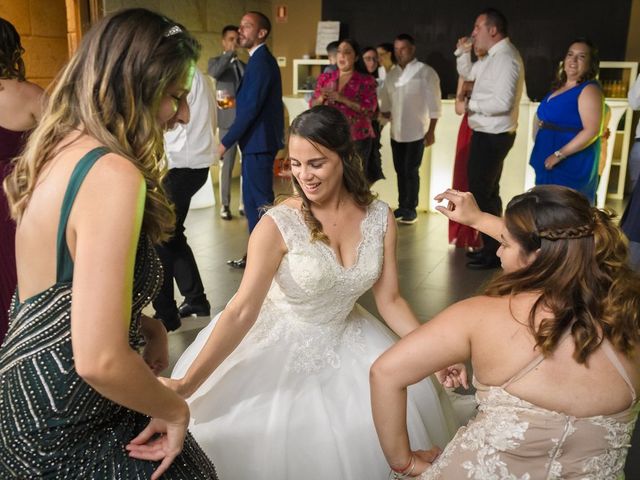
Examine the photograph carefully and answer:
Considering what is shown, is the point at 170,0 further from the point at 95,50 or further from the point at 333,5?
the point at 95,50

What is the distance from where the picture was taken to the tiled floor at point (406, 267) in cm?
385

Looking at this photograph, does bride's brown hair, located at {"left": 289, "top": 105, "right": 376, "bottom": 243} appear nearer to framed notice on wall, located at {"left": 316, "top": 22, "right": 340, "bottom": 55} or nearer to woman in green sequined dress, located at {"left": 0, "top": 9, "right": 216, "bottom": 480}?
woman in green sequined dress, located at {"left": 0, "top": 9, "right": 216, "bottom": 480}

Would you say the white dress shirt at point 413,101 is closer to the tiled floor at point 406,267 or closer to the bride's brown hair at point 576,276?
the tiled floor at point 406,267

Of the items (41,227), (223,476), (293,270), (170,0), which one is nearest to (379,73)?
(170,0)

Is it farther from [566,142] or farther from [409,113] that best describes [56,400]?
[409,113]

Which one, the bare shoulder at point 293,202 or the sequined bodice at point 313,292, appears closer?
the sequined bodice at point 313,292

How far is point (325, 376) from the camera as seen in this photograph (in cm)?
195

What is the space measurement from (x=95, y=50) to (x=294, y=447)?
3.80 feet

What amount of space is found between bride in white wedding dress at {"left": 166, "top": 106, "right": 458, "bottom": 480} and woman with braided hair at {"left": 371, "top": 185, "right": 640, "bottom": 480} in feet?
1.63

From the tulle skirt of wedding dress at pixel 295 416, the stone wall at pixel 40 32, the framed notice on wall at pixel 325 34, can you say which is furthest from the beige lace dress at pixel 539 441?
the framed notice on wall at pixel 325 34

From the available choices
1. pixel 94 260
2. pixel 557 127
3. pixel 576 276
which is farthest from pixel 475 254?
pixel 94 260

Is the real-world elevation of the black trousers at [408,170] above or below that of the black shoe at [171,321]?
above

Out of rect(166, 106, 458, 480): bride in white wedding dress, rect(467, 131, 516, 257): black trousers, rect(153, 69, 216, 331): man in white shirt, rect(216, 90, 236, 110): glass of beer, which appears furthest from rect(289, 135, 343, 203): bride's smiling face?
rect(216, 90, 236, 110): glass of beer

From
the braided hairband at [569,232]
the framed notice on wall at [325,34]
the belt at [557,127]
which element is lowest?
the belt at [557,127]
